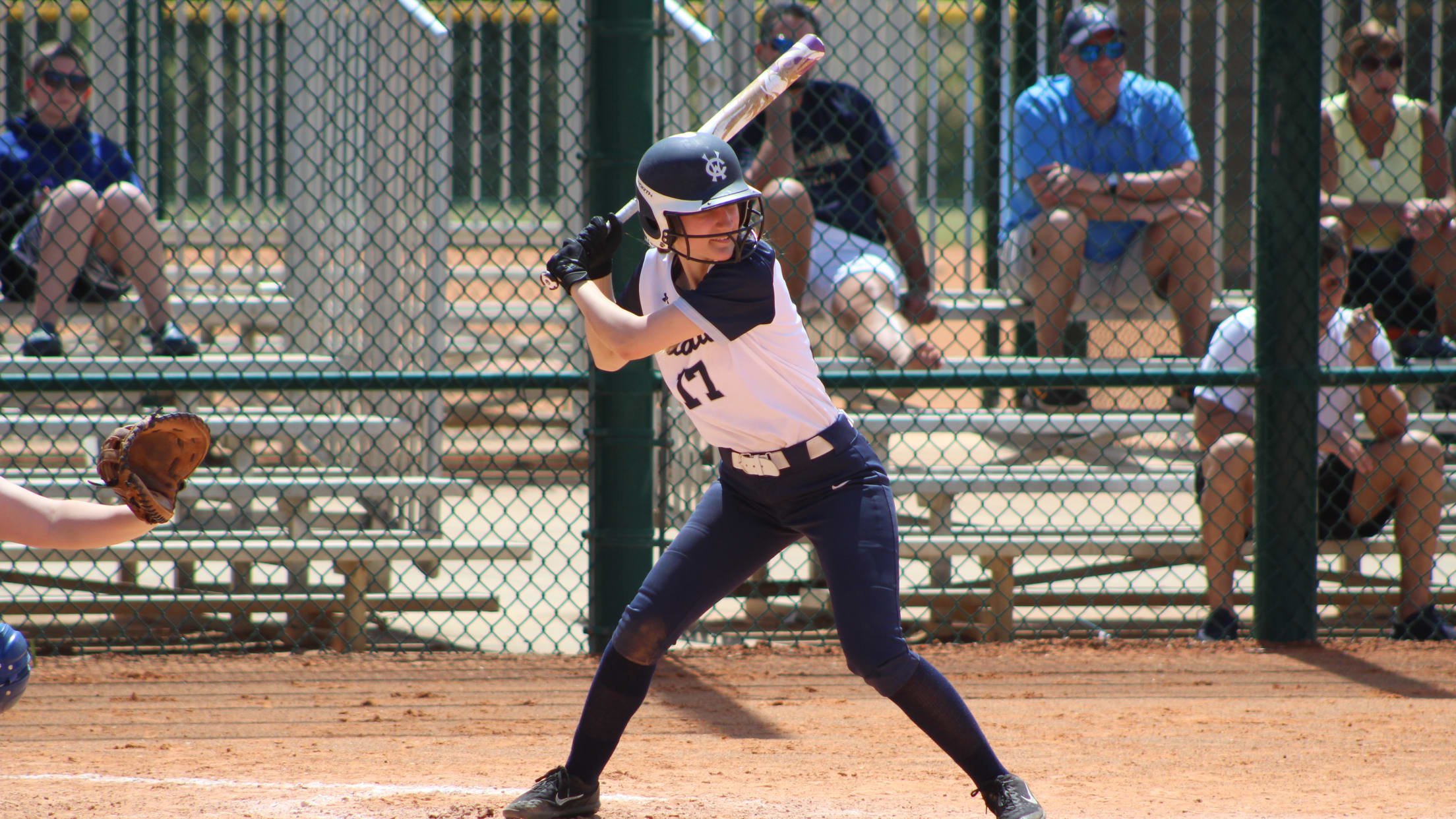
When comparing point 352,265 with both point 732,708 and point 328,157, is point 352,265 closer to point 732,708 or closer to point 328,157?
point 328,157

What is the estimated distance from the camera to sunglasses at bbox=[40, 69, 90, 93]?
6.09 m

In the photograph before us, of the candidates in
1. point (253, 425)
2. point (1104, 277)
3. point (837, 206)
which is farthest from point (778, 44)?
point (253, 425)

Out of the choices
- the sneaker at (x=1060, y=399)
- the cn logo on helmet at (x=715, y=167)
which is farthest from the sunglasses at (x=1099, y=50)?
the cn logo on helmet at (x=715, y=167)

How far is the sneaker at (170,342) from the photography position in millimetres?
5605

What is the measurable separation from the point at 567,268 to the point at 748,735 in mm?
1572

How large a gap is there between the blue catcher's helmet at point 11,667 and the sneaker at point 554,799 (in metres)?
1.02

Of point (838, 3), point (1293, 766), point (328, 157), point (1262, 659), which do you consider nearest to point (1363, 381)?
point (1262, 659)

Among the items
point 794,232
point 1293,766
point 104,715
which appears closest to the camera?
point 1293,766

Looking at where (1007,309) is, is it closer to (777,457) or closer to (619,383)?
(619,383)

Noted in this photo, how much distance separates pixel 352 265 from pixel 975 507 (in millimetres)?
3465

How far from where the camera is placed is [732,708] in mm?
4262

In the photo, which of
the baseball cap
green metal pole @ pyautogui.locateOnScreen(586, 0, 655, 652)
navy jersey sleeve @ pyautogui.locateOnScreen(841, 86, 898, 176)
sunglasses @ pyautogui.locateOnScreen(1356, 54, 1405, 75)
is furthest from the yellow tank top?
green metal pole @ pyautogui.locateOnScreen(586, 0, 655, 652)

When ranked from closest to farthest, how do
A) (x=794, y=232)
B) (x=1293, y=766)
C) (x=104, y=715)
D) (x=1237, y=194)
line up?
(x=1293, y=766)
(x=104, y=715)
(x=794, y=232)
(x=1237, y=194)

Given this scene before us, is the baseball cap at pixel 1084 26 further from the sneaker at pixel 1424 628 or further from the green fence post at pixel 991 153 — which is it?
the sneaker at pixel 1424 628
